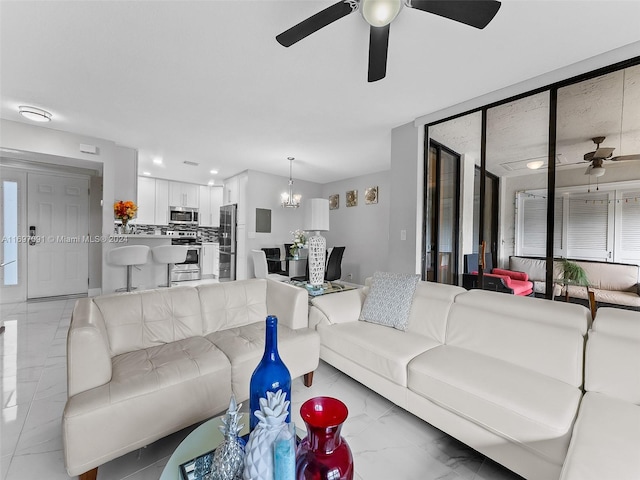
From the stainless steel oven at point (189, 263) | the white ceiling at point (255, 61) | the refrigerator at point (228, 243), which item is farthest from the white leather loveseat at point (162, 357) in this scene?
the stainless steel oven at point (189, 263)

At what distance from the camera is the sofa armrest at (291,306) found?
7.07ft

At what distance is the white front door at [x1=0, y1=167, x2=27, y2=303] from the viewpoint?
13.2 ft

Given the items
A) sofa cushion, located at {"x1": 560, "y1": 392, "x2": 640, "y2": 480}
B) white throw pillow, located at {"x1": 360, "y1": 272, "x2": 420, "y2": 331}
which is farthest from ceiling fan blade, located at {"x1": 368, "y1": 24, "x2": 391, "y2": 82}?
sofa cushion, located at {"x1": 560, "y1": 392, "x2": 640, "y2": 480}

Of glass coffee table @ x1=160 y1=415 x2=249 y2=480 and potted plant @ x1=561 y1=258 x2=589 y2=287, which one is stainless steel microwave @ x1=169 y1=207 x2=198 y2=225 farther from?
potted plant @ x1=561 y1=258 x2=589 y2=287

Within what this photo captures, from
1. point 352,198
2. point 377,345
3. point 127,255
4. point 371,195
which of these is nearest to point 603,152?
point 377,345

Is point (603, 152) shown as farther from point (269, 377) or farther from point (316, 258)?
point (269, 377)

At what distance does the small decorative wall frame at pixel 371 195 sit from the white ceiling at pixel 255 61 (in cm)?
230

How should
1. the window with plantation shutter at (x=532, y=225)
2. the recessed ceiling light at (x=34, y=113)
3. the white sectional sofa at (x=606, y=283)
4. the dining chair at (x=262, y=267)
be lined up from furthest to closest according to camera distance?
the dining chair at (x=262, y=267) < the recessed ceiling light at (x=34, y=113) < the window with plantation shutter at (x=532, y=225) < the white sectional sofa at (x=606, y=283)

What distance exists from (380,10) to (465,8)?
42 cm

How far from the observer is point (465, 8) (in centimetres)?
133

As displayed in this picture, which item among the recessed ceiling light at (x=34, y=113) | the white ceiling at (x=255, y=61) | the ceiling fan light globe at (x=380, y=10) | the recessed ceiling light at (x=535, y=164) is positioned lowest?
the recessed ceiling light at (x=535, y=164)

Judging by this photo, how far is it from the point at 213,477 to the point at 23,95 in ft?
13.1

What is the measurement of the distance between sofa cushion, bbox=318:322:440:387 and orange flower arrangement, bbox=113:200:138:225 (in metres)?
3.48

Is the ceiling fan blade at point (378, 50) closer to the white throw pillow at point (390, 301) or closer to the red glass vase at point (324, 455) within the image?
the white throw pillow at point (390, 301)
